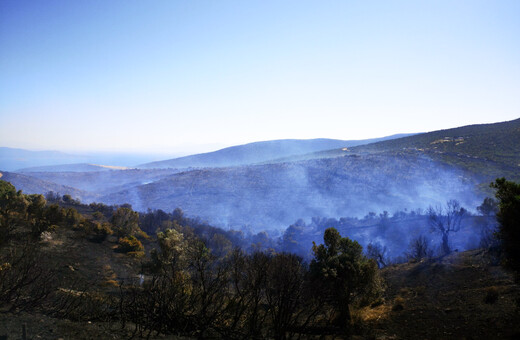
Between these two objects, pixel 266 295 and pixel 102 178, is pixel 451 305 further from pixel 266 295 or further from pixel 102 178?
pixel 102 178

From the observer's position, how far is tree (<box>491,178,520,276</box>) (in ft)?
21.4

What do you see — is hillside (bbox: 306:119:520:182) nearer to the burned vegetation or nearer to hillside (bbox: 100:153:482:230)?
hillside (bbox: 100:153:482:230)

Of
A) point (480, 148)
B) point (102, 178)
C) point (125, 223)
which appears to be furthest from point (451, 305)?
point (102, 178)

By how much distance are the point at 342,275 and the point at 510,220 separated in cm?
475

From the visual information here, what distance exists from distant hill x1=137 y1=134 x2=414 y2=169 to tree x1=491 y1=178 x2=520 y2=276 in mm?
124086

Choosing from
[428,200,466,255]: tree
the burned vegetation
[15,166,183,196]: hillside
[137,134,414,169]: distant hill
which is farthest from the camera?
[137,134,414,169]: distant hill

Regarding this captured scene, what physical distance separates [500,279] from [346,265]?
22.9 ft

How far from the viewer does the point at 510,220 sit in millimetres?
6594

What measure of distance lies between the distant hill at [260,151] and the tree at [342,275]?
120 m

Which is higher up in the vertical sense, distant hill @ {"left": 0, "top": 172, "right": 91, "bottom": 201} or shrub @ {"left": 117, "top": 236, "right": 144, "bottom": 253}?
distant hill @ {"left": 0, "top": 172, "right": 91, "bottom": 201}

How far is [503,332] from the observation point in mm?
6777

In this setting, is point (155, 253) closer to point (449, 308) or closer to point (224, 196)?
point (449, 308)

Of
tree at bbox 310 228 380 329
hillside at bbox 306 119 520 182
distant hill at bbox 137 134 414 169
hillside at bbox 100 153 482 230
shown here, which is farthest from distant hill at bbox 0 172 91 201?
hillside at bbox 306 119 520 182

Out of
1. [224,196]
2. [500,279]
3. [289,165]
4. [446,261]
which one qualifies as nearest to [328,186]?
[289,165]
